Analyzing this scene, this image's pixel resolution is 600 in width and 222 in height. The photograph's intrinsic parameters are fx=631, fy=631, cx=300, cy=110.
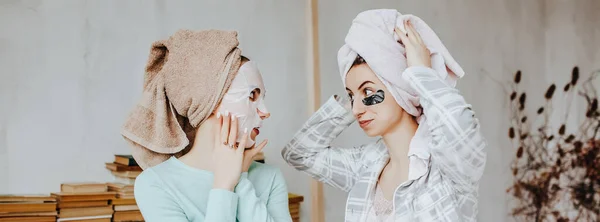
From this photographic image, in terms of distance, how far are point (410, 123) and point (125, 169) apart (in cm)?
119

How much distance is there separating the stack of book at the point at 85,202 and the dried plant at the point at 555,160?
2.57m

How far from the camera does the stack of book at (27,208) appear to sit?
224 cm

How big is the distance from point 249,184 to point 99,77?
1102 mm

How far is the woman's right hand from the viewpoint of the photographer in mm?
1731

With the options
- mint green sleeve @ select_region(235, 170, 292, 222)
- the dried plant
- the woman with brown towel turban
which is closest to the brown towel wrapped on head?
the woman with brown towel turban

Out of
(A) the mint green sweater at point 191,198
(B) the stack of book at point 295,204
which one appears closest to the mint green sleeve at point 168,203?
(A) the mint green sweater at point 191,198

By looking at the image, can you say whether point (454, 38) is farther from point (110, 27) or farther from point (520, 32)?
point (110, 27)

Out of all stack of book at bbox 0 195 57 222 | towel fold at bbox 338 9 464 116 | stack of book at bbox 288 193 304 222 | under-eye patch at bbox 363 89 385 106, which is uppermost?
towel fold at bbox 338 9 464 116

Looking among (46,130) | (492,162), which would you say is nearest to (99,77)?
(46,130)

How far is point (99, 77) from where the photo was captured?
259 cm

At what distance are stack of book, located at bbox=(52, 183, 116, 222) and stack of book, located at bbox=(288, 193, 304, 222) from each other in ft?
2.63

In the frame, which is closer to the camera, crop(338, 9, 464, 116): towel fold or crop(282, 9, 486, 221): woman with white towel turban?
crop(282, 9, 486, 221): woman with white towel turban

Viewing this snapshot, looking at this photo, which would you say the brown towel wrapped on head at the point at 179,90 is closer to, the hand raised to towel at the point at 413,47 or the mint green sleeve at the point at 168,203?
the mint green sleeve at the point at 168,203

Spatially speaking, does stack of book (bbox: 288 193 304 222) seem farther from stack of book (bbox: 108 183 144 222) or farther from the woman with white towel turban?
the woman with white towel turban
